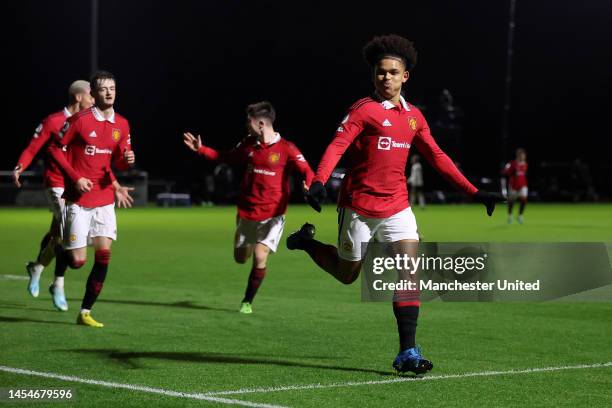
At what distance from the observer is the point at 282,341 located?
10.6 m

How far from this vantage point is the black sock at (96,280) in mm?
11586

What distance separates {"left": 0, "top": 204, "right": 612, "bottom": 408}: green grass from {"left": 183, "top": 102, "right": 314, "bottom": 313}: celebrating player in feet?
2.19

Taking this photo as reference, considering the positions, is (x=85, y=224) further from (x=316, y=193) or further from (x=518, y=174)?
(x=518, y=174)

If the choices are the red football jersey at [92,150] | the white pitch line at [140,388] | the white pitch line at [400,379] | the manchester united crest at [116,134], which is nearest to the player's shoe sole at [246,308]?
the red football jersey at [92,150]

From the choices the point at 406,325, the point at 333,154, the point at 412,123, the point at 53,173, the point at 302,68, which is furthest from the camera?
the point at 302,68

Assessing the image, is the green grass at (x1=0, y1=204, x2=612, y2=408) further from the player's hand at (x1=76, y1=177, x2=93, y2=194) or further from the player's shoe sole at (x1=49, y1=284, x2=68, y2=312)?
the player's hand at (x1=76, y1=177, x2=93, y2=194)

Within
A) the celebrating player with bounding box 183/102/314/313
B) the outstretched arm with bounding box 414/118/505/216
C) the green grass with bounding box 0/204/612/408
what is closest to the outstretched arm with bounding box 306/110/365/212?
the outstretched arm with bounding box 414/118/505/216

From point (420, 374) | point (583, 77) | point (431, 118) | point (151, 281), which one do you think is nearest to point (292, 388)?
point (420, 374)

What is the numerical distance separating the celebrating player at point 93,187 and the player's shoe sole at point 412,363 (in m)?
3.93

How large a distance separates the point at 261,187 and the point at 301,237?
3590 millimetres

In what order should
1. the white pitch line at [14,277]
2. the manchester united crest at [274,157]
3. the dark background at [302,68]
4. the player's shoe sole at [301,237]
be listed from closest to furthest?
the player's shoe sole at [301,237] → the manchester united crest at [274,157] → the white pitch line at [14,277] → the dark background at [302,68]

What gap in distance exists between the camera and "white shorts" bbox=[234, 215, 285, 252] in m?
13.1

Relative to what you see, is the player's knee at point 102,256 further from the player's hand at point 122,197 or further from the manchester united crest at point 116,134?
the manchester united crest at point 116,134

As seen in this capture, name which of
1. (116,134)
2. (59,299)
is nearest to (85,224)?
(116,134)
